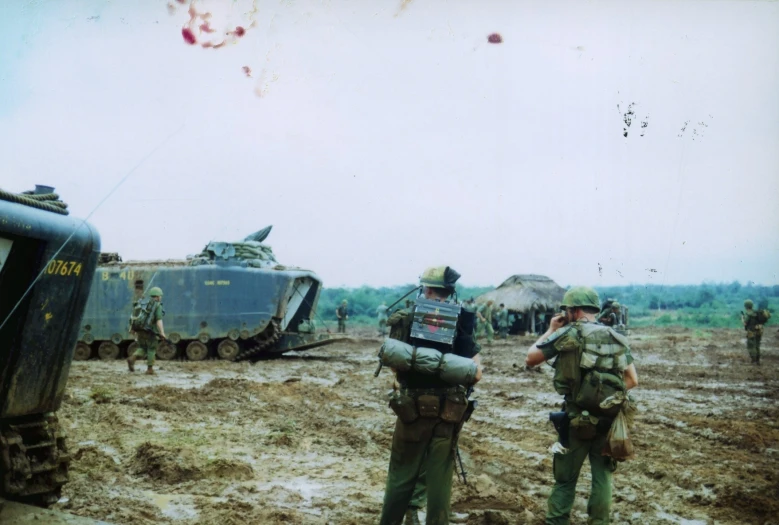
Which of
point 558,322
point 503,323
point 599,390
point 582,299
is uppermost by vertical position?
point 582,299

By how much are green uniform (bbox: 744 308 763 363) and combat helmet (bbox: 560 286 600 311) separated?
14.0 metres

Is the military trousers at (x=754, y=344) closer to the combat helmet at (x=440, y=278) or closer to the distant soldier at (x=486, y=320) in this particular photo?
the distant soldier at (x=486, y=320)

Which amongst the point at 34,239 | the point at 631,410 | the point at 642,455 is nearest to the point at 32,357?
the point at 34,239

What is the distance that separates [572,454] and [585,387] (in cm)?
43

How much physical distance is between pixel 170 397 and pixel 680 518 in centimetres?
709

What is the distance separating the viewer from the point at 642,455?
25.1 ft

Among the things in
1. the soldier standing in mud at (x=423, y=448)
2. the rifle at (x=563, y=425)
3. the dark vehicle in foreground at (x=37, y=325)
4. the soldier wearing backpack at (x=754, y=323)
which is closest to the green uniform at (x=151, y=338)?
the dark vehicle in foreground at (x=37, y=325)

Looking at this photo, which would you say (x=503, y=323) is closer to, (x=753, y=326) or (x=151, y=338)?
(x=753, y=326)

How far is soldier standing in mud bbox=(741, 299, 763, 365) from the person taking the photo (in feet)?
56.0

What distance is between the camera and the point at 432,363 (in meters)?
4.25

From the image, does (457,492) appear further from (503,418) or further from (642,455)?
(503,418)

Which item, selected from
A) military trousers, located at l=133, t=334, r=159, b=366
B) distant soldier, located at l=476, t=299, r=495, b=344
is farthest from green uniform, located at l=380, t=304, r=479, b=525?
distant soldier, located at l=476, t=299, r=495, b=344

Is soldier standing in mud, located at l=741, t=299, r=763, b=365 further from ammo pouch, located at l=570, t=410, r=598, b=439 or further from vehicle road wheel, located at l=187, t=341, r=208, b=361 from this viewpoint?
ammo pouch, located at l=570, t=410, r=598, b=439

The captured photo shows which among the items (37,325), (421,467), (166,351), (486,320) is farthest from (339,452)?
(486,320)
